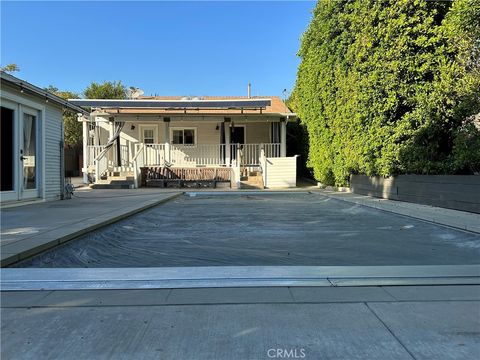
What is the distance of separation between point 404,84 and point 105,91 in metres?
→ 32.1

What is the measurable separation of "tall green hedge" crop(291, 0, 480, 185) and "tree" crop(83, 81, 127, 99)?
26.3 meters

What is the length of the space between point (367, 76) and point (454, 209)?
4.99 meters

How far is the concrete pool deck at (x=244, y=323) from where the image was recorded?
3066 millimetres

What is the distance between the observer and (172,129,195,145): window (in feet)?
80.6

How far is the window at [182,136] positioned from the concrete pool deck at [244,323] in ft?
67.6

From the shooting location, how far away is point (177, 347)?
3119 millimetres

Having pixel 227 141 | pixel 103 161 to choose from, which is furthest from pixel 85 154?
pixel 227 141

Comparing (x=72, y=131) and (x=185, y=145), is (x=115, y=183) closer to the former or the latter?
(x=185, y=145)

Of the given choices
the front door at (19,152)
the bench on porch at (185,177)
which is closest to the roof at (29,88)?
the front door at (19,152)

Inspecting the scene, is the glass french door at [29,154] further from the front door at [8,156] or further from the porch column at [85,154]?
the porch column at [85,154]

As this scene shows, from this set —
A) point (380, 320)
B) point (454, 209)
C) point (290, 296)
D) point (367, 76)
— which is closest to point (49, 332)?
point (290, 296)

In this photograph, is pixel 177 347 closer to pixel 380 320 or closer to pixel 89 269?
pixel 380 320

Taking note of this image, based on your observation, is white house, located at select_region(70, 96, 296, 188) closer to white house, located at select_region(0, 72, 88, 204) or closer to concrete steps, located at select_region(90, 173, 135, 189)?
concrete steps, located at select_region(90, 173, 135, 189)

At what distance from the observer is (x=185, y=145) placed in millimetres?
23031
